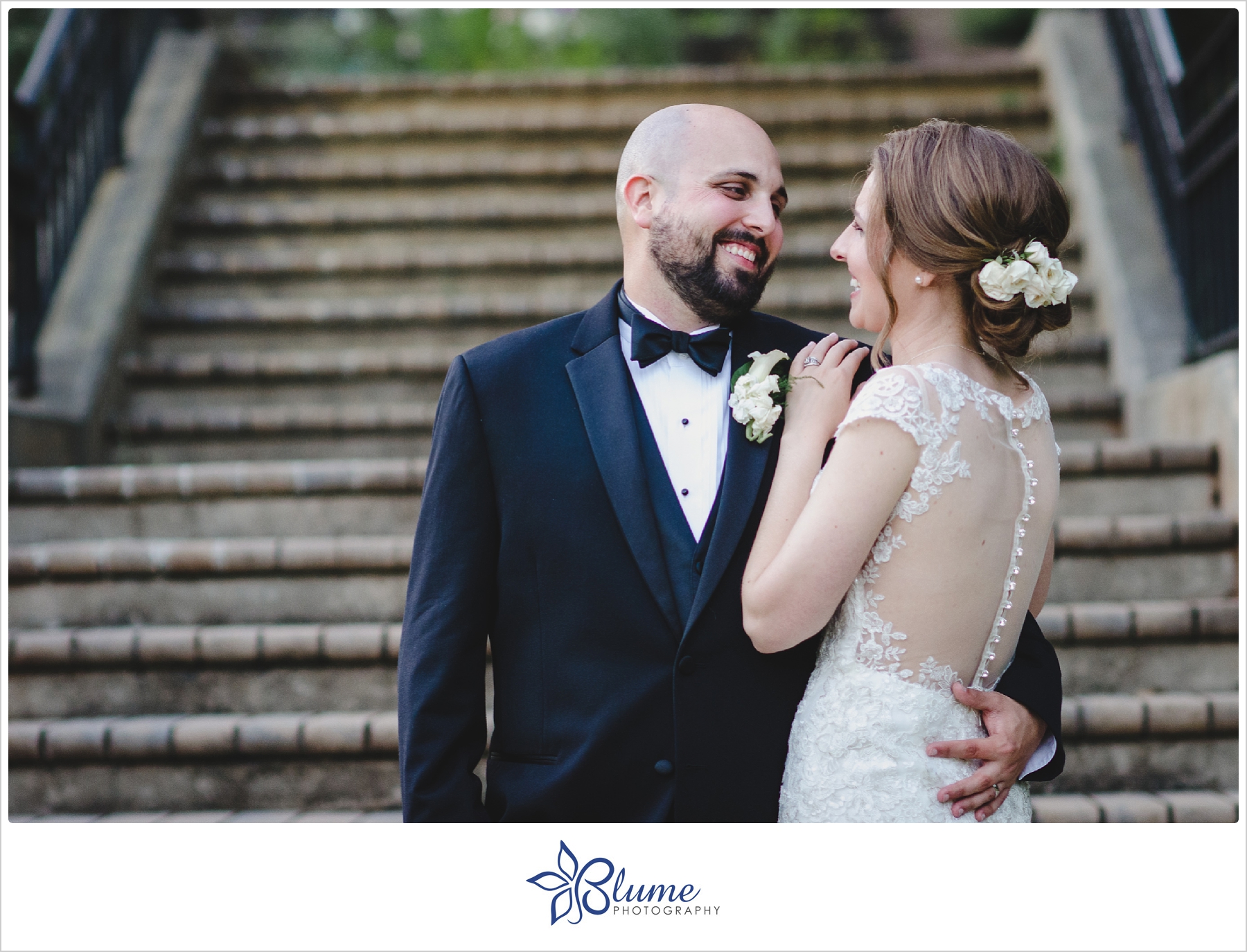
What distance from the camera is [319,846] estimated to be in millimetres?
1448

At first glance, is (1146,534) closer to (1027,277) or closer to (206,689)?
(1027,277)

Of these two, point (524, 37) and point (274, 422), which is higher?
point (524, 37)

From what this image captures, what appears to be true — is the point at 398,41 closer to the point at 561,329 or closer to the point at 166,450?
the point at 166,450

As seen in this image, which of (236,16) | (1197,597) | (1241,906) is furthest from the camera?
(236,16)

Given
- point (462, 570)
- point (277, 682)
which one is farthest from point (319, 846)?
point (277, 682)

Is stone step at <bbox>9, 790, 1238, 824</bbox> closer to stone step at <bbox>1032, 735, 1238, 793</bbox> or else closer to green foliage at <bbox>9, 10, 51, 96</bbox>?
stone step at <bbox>1032, 735, 1238, 793</bbox>

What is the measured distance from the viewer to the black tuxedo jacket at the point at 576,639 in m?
1.47

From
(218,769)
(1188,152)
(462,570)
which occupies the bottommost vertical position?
(218,769)

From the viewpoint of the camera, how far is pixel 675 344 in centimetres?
161

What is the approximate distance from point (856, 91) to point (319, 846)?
199 inches

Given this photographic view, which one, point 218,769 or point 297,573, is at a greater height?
point 297,573

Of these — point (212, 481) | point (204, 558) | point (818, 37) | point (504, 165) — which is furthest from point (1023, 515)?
point (818, 37)

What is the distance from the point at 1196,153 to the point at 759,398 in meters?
3.07

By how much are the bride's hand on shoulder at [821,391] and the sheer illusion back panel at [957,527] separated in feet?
0.15
